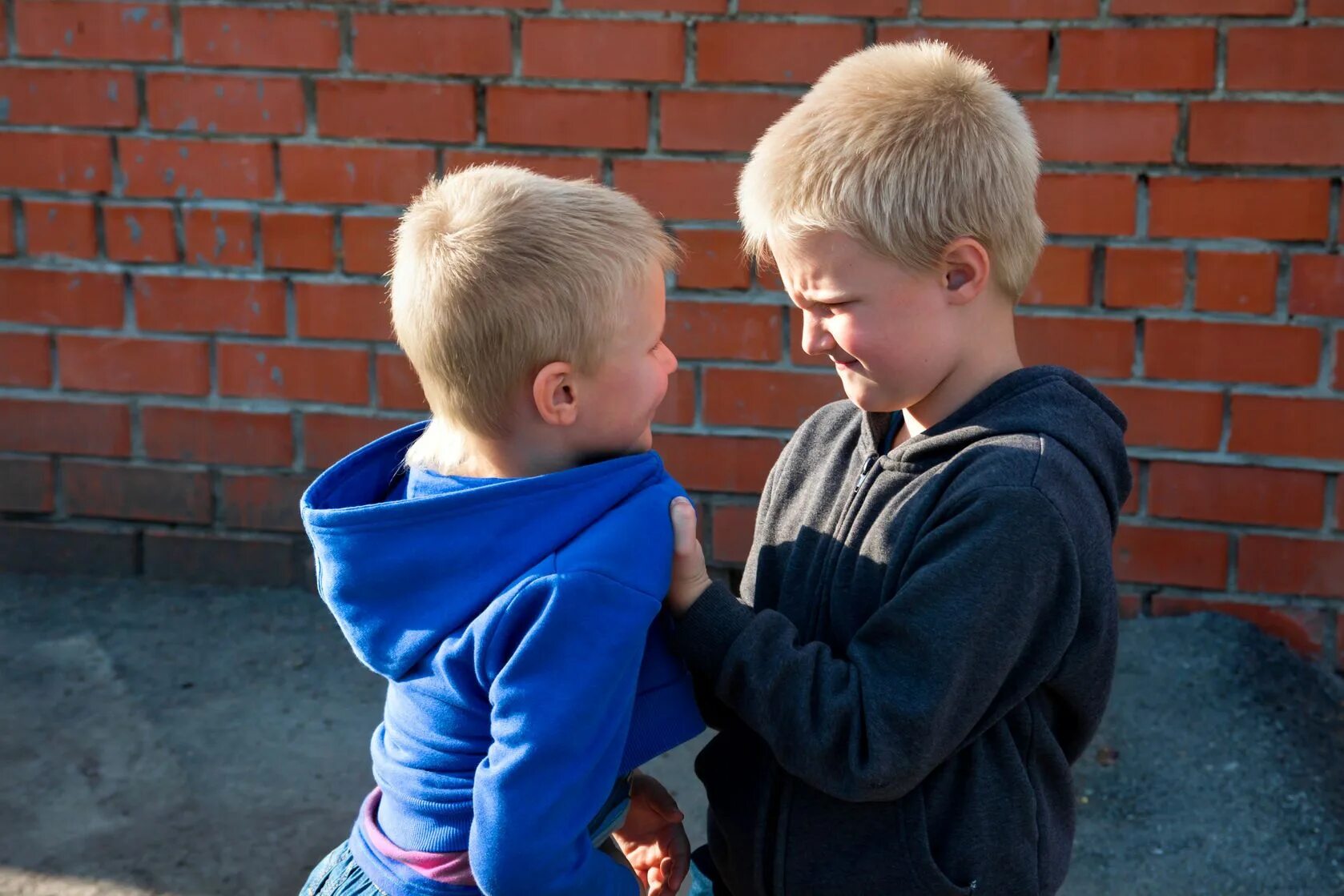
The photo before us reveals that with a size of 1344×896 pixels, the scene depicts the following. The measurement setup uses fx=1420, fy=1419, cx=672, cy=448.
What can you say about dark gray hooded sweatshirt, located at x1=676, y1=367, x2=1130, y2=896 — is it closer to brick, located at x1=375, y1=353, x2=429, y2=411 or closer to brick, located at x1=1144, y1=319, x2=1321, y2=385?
brick, located at x1=1144, y1=319, x2=1321, y2=385

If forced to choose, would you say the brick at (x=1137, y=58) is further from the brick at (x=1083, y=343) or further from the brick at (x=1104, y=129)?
the brick at (x=1083, y=343)

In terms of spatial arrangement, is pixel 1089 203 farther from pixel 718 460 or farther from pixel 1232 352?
pixel 718 460

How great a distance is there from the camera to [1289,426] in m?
2.88

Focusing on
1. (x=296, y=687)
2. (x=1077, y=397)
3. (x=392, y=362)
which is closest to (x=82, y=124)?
(x=392, y=362)

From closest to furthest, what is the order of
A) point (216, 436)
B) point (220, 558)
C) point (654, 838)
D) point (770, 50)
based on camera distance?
point (654, 838) < point (770, 50) < point (216, 436) < point (220, 558)

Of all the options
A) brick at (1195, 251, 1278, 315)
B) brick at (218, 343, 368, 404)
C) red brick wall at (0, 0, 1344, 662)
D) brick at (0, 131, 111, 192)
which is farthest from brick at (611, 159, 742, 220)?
brick at (0, 131, 111, 192)

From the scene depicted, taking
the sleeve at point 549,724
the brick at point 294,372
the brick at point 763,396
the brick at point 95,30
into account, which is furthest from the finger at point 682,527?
the brick at point 95,30

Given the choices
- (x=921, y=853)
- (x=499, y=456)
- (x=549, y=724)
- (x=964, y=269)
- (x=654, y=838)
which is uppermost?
(x=964, y=269)

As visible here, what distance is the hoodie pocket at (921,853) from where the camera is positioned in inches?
60.4

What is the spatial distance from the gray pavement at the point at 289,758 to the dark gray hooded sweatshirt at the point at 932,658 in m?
1.02

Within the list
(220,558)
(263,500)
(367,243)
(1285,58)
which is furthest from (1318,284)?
(220,558)

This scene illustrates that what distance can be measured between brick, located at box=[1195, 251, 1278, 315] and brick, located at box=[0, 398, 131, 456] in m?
2.44

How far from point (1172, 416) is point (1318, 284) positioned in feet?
1.24

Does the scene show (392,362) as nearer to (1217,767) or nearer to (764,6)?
(764,6)
